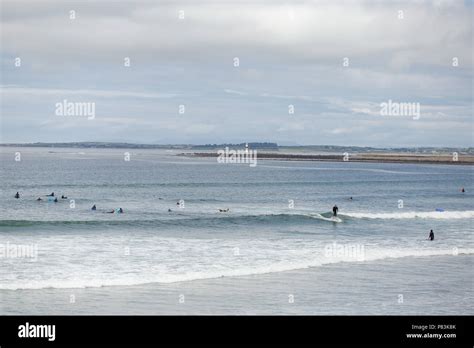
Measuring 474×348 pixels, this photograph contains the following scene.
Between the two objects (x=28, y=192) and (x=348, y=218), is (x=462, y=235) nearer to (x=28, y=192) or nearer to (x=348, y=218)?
(x=348, y=218)

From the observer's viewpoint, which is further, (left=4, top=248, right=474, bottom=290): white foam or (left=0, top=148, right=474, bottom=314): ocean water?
(left=0, top=148, right=474, bottom=314): ocean water

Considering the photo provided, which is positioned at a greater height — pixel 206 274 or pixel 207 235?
pixel 207 235

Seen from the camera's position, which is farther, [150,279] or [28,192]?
[28,192]

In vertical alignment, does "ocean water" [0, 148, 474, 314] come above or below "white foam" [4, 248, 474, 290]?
above

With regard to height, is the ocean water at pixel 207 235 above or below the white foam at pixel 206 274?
above

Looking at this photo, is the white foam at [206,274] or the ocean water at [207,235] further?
the ocean water at [207,235]

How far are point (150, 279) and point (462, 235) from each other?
23941mm

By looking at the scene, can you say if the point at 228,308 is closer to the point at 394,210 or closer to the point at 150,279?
the point at 150,279

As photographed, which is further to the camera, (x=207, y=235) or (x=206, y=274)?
(x=207, y=235)

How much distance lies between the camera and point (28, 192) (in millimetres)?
72188
